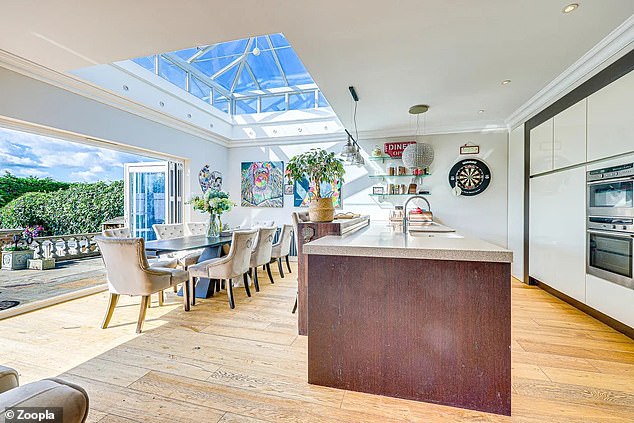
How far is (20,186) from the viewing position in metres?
3.26

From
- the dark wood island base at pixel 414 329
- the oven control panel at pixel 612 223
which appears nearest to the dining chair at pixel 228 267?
the dark wood island base at pixel 414 329

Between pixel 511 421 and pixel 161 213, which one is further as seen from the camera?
pixel 161 213

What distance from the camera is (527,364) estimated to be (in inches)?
85.7

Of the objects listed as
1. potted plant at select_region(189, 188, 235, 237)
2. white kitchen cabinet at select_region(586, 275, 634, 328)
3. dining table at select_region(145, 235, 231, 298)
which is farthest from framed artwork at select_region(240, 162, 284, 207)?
white kitchen cabinet at select_region(586, 275, 634, 328)

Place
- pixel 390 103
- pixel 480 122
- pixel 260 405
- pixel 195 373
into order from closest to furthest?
pixel 260 405 < pixel 195 373 < pixel 390 103 < pixel 480 122

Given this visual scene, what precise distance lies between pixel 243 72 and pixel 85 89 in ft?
9.35

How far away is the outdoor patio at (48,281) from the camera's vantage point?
322cm

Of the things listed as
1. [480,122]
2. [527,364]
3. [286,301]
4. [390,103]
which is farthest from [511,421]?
[480,122]

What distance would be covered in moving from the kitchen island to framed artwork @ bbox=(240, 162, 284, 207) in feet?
14.7

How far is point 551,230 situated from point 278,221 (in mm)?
4507

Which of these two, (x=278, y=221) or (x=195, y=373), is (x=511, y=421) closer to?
(x=195, y=373)

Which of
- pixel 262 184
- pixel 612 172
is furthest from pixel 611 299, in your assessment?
pixel 262 184

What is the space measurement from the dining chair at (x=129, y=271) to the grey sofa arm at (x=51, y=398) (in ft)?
6.46

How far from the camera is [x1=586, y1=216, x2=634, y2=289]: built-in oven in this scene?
8.14 feet
